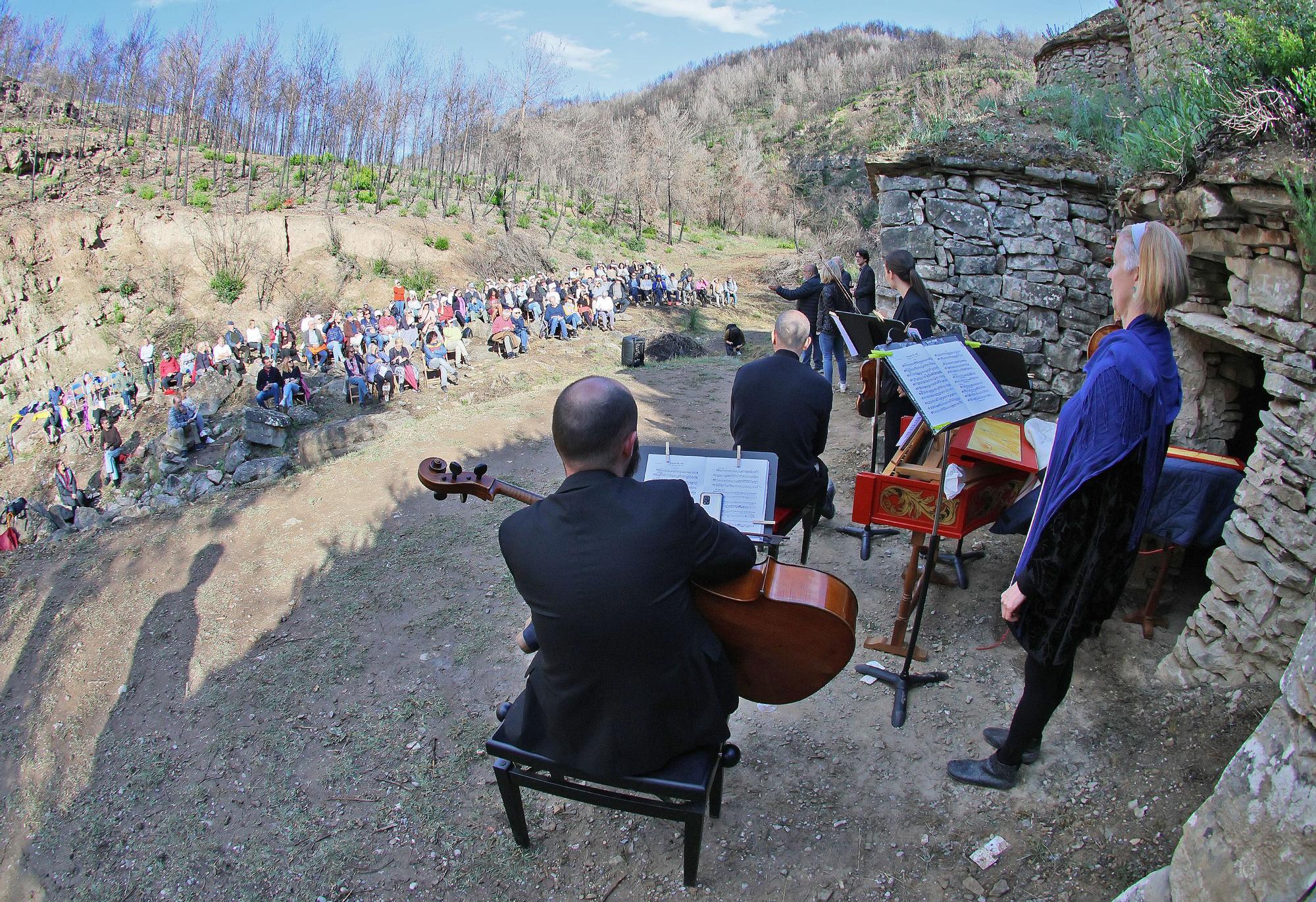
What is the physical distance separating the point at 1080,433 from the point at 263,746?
13.4 ft

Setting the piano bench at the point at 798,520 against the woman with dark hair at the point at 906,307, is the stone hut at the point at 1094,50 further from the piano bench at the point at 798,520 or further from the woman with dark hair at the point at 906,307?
the piano bench at the point at 798,520

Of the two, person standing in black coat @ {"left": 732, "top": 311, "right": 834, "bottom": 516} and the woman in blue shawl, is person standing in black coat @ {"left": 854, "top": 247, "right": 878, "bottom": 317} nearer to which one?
person standing in black coat @ {"left": 732, "top": 311, "right": 834, "bottom": 516}

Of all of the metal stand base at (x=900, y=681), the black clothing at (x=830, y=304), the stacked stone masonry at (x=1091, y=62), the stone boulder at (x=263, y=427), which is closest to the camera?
the metal stand base at (x=900, y=681)

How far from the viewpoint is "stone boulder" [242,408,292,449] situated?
1266 centimetres

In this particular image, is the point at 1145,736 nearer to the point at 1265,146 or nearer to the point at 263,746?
the point at 1265,146

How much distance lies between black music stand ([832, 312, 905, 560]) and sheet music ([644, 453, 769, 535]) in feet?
5.26

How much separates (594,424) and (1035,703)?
1.93 metres

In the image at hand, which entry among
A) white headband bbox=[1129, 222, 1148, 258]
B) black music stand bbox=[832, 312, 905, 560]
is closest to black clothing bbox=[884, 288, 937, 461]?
black music stand bbox=[832, 312, 905, 560]

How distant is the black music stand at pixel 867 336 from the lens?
4.70 m

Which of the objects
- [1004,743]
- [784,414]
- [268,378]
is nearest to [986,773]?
[1004,743]

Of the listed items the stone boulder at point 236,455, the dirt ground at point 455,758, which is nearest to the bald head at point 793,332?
the dirt ground at point 455,758

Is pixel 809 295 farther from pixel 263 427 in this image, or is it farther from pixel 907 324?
pixel 263 427

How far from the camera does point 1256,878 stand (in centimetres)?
155

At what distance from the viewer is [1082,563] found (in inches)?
93.7
